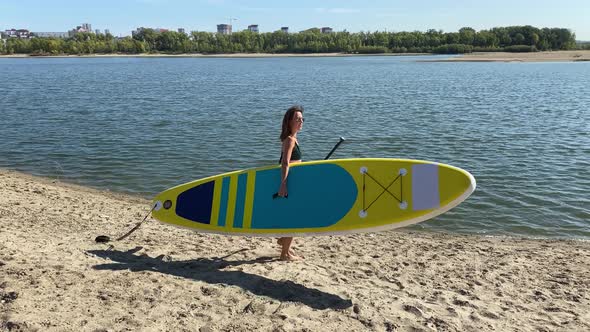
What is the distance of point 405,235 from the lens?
862 cm

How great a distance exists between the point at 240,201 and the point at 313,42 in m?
153

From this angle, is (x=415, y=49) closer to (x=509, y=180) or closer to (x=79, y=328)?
(x=509, y=180)

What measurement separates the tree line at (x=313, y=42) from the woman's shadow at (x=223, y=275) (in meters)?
137

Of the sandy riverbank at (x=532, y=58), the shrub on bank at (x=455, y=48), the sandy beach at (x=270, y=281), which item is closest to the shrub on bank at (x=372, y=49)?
the shrub on bank at (x=455, y=48)

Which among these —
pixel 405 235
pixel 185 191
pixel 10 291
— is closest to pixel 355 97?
pixel 405 235

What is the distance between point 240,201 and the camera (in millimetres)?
6418

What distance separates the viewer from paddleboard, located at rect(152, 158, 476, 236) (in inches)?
229

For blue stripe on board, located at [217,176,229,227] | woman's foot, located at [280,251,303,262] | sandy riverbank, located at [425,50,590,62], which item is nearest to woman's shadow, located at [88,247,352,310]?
woman's foot, located at [280,251,303,262]

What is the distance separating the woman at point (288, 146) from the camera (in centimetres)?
557

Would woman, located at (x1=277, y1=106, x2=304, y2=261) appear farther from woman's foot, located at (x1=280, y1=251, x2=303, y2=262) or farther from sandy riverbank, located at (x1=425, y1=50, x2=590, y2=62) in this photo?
sandy riverbank, located at (x1=425, y1=50, x2=590, y2=62)

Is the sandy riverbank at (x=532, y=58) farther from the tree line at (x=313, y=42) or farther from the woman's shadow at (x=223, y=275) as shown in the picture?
the woman's shadow at (x=223, y=275)

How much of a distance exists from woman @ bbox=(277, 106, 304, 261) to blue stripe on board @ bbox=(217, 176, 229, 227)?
81 centimetres

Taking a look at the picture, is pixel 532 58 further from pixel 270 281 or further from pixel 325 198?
pixel 270 281

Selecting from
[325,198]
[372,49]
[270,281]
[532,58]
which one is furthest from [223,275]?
[372,49]
